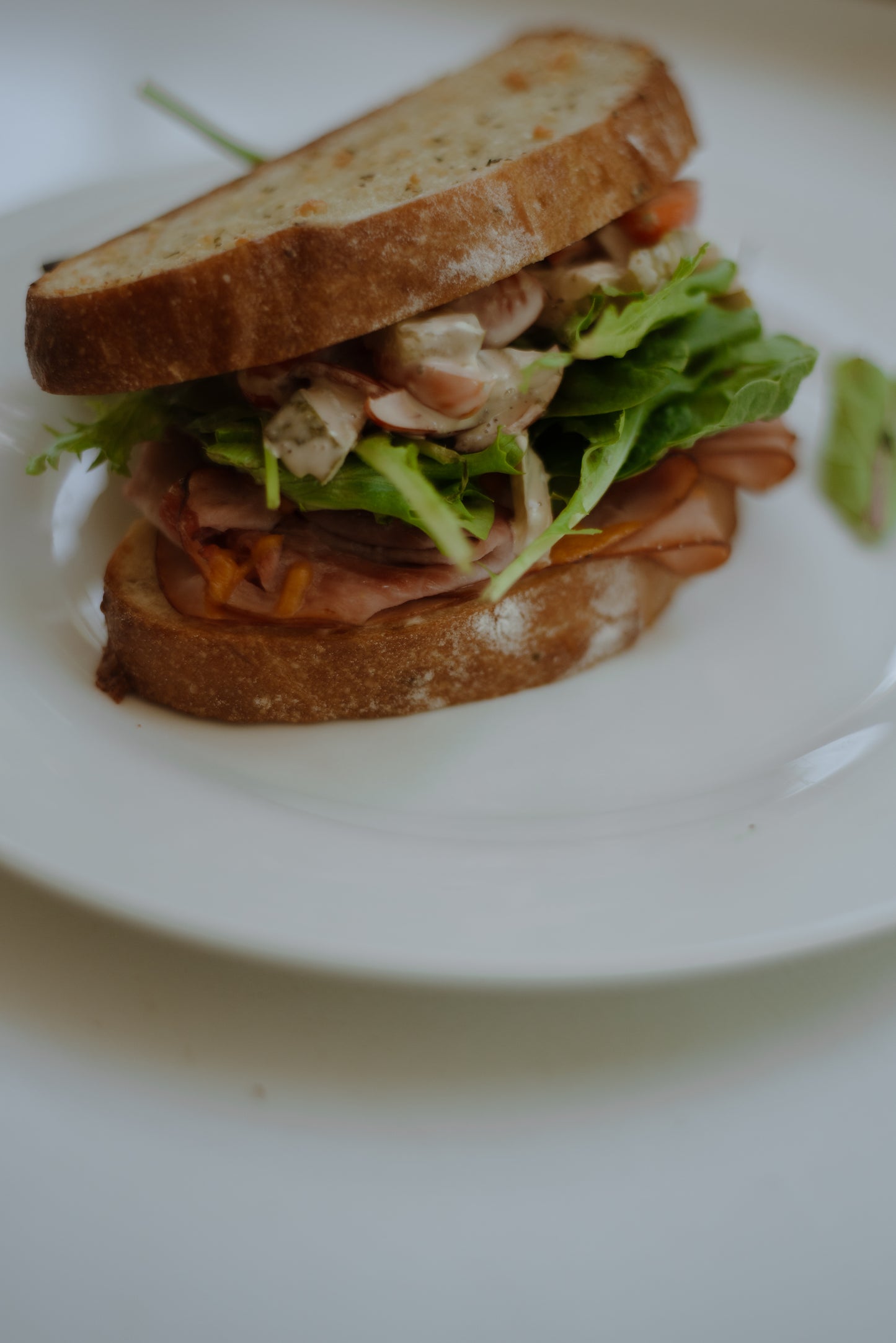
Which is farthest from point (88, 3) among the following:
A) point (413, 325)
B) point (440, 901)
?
point (440, 901)

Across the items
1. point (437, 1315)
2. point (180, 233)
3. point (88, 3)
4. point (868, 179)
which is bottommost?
point (868, 179)

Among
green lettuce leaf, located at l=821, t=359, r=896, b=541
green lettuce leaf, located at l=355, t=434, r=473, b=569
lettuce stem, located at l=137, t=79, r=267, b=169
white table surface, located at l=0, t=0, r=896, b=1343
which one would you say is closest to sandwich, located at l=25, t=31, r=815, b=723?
green lettuce leaf, located at l=355, t=434, r=473, b=569

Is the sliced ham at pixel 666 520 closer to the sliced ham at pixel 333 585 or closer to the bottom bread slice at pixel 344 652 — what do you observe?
the bottom bread slice at pixel 344 652

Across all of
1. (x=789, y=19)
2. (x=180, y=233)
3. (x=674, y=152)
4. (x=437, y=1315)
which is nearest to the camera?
(x=437, y=1315)

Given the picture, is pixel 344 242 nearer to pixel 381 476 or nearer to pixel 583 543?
pixel 381 476

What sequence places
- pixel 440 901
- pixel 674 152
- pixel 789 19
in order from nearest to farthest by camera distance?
pixel 440 901
pixel 674 152
pixel 789 19

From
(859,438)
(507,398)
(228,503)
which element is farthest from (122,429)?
(859,438)

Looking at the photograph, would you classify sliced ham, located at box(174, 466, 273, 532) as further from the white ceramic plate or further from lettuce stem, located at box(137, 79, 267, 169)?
lettuce stem, located at box(137, 79, 267, 169)

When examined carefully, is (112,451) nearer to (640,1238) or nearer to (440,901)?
(440,901)
